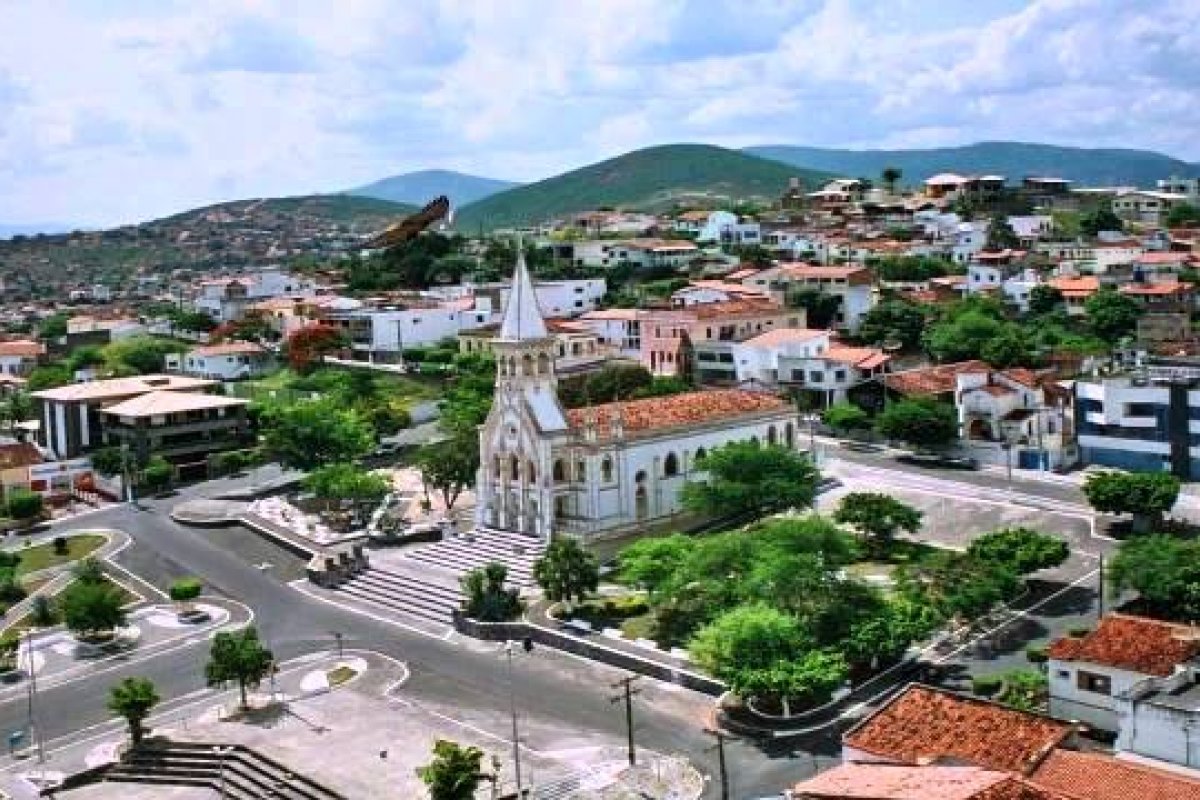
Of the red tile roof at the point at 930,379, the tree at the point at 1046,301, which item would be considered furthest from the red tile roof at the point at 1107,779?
the tree at the point at 1046,301

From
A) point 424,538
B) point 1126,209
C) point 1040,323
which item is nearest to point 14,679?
point 424,538

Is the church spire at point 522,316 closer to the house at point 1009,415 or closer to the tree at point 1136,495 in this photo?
Result: the tree at point 1136,495

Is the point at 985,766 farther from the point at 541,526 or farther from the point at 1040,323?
the point at 1040,323

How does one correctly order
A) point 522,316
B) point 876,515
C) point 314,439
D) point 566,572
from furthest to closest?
point 314,439, point 522,316, point 876,515, point 566,572

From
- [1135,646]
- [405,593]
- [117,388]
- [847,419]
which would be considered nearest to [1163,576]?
[1135,646]

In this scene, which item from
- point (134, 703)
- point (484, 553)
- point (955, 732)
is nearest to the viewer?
point (955, 732)

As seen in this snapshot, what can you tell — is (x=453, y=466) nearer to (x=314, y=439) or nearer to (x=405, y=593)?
(x=405, y=593)

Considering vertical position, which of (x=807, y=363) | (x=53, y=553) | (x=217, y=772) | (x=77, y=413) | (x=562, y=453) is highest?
(x=807, y=363)
